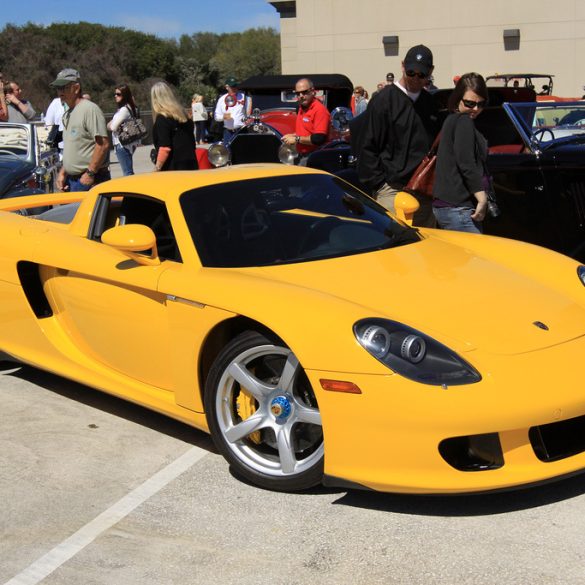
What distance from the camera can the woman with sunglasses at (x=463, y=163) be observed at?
5.54 metres

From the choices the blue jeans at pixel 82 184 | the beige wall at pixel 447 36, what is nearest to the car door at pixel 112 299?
the blue jeans at pixel 82 184

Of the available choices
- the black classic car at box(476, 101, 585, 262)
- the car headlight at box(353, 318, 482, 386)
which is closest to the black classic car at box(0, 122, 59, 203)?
the black classic car at box(476, 101, 585, 262)

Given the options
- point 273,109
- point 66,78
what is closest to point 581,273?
point 66,78

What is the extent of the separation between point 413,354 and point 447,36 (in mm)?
35111

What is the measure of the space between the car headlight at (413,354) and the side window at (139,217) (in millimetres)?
1158

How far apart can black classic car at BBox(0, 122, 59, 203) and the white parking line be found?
17.5 feet

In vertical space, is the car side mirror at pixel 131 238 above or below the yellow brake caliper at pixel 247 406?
above

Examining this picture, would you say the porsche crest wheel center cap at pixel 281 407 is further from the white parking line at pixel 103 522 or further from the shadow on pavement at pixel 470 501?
the white parking line at pixel 103 522

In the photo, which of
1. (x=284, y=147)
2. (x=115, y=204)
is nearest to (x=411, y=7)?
(x=284, y=147)

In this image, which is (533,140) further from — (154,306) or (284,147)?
(154,306)

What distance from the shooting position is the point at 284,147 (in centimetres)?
884

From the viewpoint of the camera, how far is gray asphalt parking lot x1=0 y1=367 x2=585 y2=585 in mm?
3145

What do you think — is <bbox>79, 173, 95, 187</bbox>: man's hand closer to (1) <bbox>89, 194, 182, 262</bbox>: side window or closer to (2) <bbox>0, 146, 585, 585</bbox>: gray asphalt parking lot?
(1) <bbox>89, 194, 182, 262</bbox>: side window

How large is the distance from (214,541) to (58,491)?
0.86 metres
